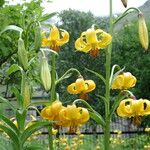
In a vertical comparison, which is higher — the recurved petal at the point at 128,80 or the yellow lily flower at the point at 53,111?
the recurved petal at the point at 128,80

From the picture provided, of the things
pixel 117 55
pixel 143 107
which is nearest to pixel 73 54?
pixel 117 55

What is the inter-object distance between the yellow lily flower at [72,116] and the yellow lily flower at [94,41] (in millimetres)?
228

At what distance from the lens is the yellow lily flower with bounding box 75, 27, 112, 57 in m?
1.73

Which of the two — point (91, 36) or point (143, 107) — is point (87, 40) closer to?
point (91, 36)

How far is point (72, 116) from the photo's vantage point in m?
1.54

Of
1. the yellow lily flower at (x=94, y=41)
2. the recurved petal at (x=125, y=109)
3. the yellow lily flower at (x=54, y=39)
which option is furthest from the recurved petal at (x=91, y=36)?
the recurved petal at (x=125, y=109)

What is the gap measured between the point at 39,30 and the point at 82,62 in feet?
45.9

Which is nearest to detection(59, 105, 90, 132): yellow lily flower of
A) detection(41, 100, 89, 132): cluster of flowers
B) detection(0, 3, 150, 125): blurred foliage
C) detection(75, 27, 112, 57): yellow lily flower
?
detection(41, 100, 89, 132): cluster of flowers

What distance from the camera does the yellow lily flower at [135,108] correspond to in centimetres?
162

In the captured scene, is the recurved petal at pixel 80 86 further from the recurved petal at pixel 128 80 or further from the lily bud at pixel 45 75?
the lily bud at pixel 45 75

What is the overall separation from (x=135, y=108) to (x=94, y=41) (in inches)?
11.7

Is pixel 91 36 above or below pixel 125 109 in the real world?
above

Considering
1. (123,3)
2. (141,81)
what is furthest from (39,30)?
(141,81)

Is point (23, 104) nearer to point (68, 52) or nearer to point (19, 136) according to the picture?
point (19, 136)
